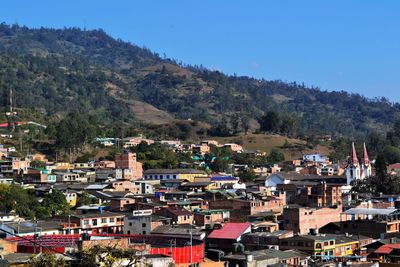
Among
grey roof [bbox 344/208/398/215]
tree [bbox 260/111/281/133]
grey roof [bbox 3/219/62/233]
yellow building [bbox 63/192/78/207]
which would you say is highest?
tree [bbox 260/111/281/133]

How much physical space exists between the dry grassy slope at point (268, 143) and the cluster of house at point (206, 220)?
1029 inches

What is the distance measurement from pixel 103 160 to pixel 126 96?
76779 mm

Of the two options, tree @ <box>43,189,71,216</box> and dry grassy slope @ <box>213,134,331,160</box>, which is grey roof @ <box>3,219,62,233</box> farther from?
dry grassy slope @ <box>213,134,331,160</box>

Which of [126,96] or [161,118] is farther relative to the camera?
[126,96]

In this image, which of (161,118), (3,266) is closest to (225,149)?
(161,118)

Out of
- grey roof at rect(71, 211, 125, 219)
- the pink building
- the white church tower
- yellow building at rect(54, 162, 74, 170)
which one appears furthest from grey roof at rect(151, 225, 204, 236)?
the white church tower

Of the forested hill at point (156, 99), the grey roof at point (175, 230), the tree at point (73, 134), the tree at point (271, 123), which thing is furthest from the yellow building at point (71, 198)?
the tree at point (271, 123)

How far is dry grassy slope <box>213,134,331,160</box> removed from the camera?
86.6 meters

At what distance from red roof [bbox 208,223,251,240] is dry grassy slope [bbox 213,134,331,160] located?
51848 millimetres

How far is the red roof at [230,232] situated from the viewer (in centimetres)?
3225

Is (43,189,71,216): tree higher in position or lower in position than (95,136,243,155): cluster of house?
lower

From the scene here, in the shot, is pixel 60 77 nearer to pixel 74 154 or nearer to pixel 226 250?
pixel 74 154

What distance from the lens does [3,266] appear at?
14.1 meters

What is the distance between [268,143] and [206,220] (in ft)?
169
